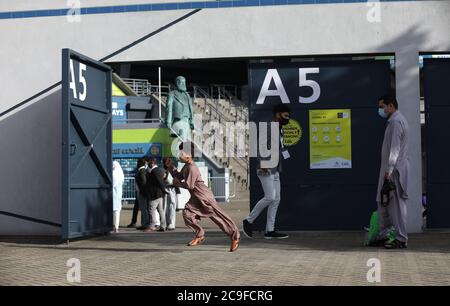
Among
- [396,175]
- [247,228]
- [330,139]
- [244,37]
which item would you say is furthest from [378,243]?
[244,37]

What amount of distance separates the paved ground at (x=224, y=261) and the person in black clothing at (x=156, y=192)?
2.20 metres

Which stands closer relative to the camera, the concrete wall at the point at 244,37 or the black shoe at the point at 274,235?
the black shoe at the point at 274,235

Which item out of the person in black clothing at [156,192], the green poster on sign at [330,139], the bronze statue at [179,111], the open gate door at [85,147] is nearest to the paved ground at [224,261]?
the open gate door at [85,147]

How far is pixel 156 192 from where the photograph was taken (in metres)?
16.4

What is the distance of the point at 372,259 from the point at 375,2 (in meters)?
6.05

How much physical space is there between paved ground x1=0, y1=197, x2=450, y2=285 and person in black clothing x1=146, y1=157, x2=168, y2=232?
2.20 m

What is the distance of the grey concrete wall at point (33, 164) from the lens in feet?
49.7

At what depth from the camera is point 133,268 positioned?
31.2 ft

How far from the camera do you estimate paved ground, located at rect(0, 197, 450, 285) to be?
848cm

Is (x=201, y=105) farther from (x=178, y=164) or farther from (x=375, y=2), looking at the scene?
(x=375, y=2)

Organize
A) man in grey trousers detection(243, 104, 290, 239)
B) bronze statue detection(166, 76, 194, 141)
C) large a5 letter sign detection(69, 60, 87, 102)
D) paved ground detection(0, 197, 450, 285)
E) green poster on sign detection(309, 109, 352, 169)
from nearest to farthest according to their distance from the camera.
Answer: paved ground detection(0, 197, 450, 285) → large a5 letter sign detection(69, 60, 87, 102) → man in grey trousers detection(243, 104, 290, 239) → green poster on sign detection(309, 109, 352, 169) → bronze statue detection(166, 76, 194, 141)

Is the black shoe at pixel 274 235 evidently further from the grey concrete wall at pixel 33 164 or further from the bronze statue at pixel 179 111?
the bronze statue at pixel 179 111

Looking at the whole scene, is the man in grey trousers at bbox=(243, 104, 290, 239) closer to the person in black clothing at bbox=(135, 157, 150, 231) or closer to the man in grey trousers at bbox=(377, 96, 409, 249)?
the man in grey trousers at bbox=(377, 96, 409, 249)

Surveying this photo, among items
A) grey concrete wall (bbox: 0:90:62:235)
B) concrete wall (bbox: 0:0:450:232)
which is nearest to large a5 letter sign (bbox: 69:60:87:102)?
concrete wall (bbox: 0:0:450:232)
